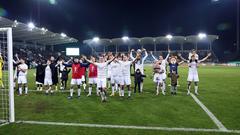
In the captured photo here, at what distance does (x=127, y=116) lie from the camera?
10.5m

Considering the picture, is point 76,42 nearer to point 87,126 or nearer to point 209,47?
point 209,47

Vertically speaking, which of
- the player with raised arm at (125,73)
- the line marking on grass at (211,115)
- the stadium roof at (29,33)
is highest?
the stadium roof at (29,33)

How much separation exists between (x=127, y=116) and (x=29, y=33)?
5303cm

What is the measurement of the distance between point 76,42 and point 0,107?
75.1 meters

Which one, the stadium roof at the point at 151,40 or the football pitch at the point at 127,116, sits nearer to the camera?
the football pitch at the point at 127,116

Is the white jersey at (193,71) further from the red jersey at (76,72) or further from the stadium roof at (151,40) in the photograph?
the stadium roof at (151,40)

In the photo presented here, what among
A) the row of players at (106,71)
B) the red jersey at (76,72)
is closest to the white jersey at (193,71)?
the row of players at (106,71)

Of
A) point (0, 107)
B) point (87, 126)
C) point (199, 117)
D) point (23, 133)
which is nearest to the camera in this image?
point (23, 133)

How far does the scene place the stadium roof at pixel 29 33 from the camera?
46969 millimetres

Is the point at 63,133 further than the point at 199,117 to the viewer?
No

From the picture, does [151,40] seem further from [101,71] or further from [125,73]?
[101,71]

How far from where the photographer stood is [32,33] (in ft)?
197

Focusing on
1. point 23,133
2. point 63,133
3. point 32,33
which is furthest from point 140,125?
point 32,33

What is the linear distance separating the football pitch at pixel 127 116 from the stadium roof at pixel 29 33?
112 ft
